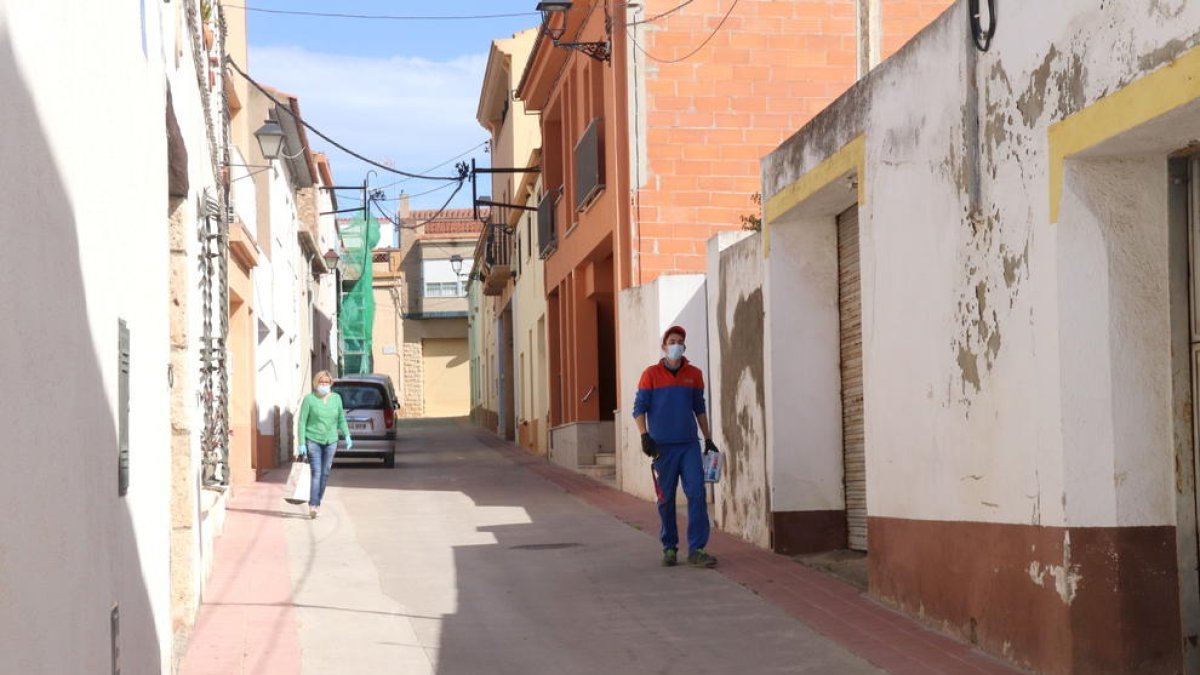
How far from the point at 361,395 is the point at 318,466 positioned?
11.0 meters

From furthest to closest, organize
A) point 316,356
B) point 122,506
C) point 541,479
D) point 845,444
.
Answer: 1. point 316,356
2. point 541,479
3. point 845,444
4. point 122,506

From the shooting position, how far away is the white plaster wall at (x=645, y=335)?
19172 millimetres

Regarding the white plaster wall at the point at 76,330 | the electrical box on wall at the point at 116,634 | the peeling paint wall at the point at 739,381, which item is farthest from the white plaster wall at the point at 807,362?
the electrical box on wall at the point at 116,634

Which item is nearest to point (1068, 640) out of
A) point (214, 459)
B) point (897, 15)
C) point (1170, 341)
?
point (1170, 341)

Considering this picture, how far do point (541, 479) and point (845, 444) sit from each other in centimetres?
1270

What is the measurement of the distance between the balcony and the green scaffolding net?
11.9 meters

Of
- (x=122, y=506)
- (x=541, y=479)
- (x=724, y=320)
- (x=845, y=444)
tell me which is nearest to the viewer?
(x=122, y=506)

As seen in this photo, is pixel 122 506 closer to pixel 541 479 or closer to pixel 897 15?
pixel 897 15

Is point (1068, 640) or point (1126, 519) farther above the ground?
point (1126, 519)

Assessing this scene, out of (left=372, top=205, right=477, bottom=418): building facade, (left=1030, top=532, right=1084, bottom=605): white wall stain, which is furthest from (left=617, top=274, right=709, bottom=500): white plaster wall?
(left=372, top=205, right=477, bottom=418): building facade

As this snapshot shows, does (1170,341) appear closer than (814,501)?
Yes

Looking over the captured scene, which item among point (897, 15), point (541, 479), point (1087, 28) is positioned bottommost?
point (541, 479)

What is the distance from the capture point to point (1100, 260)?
760cm

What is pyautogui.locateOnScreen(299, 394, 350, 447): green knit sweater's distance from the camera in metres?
19.4
